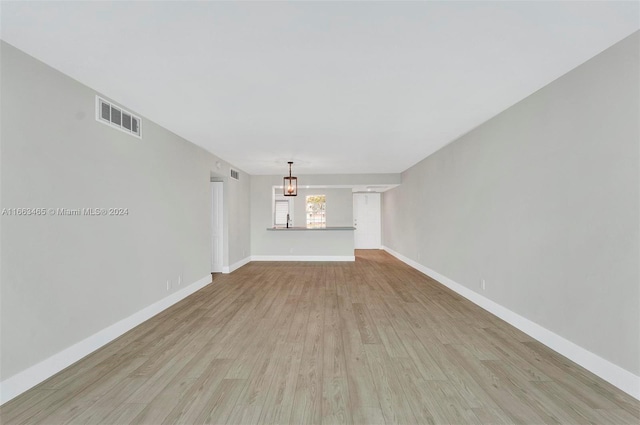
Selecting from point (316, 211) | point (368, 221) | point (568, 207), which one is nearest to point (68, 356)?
point (568, 207)

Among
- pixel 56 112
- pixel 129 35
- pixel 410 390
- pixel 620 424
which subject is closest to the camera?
pixel 620 424

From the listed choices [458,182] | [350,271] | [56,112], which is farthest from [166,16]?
[350,271]

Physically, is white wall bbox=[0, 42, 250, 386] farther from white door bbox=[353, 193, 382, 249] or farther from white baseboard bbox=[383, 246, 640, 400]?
white door bbox=[353, 193, 382, 249]

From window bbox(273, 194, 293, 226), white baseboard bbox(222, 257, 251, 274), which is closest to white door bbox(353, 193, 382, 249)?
window bbox(273, 194, 293, 226)

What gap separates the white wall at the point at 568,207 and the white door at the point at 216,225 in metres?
4.86

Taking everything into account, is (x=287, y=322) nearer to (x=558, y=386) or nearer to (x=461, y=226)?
(x=558, y=386)

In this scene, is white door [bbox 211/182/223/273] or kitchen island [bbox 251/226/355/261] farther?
kitchen island [bbox 251/226/355/261]

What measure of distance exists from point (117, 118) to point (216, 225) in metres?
3.47

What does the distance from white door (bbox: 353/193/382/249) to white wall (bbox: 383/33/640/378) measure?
21.2 ft

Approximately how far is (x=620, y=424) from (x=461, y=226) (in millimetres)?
3007

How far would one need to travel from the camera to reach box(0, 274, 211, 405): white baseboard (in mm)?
1965

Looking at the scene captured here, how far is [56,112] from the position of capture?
2.34 m

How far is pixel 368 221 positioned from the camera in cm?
1081

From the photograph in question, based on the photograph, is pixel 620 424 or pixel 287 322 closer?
pixel 620 424
